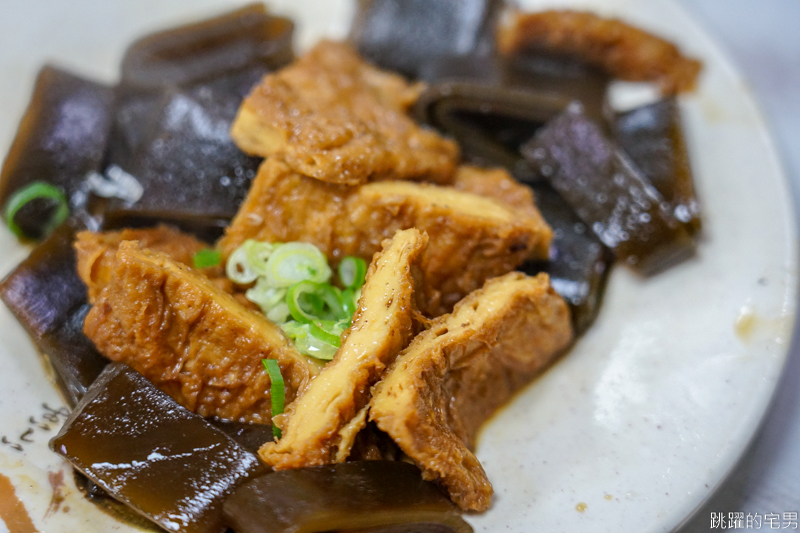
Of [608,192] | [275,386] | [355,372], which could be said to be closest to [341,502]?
[355,372]

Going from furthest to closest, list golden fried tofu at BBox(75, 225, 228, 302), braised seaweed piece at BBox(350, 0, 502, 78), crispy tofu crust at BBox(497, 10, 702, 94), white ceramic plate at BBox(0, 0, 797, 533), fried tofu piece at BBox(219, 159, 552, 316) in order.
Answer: braised seaweed piece at BBox(350, 0, 502, 78) → crispy tofu crust at BBox(497, 10, 702, 94) → fried tofu piece at BBox(219, 159, 552, 316) → golden fried tofu at BBox(75, 225, 228, 302) → white ceramic plate at BBox(0, 0, 797, 533)

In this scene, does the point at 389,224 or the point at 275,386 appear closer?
the point at 275,386

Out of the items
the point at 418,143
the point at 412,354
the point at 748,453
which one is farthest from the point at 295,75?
the point at 748,453

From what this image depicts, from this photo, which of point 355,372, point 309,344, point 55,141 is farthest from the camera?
point 55,141

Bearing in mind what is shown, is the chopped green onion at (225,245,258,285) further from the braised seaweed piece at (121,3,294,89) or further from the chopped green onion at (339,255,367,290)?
the braised seaweed piece at (121,3,294,89)

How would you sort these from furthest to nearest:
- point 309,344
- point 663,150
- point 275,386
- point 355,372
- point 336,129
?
point 663,150 < point 336,129 < point 309,344 < point 275,386 < point 355,372

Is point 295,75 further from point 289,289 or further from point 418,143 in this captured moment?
point 289,289

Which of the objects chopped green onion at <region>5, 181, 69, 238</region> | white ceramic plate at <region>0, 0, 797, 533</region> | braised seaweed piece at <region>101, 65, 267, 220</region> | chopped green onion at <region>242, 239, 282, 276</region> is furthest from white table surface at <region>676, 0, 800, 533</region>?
chopped green onion at <region>5, 181, 69, 238</region>

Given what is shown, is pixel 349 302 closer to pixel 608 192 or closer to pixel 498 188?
pixel 498 188
